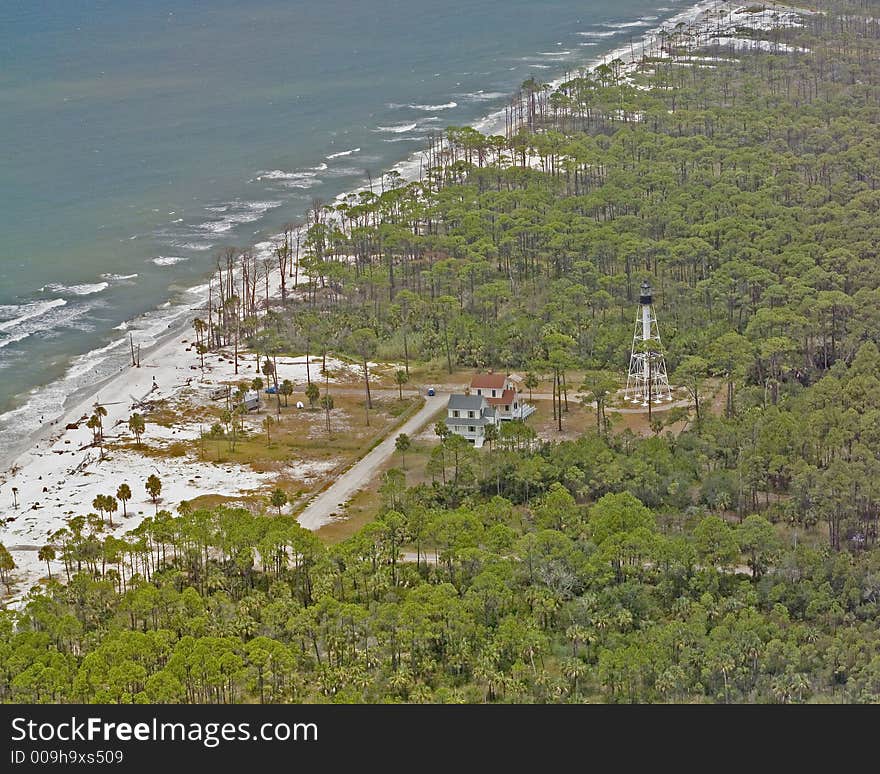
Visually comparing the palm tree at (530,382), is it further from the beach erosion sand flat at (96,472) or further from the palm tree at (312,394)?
the beach erosion sand flat at (96,472)

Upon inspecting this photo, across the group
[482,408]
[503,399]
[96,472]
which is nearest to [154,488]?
[96,472]

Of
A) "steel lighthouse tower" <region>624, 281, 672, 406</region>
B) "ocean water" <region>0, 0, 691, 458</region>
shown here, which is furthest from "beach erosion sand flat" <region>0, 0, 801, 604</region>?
"steel lighthouse tower" <region>624, 281, 672, 406</region>

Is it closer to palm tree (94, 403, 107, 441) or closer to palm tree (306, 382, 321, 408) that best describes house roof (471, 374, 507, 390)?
palm tree (306, 382, 321, 408)


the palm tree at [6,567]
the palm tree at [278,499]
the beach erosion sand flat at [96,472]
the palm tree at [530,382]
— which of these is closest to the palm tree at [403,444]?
the beach erosion sand flat at [96,472]

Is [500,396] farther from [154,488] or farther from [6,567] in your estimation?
[6,567]

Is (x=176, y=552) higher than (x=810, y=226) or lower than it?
lower

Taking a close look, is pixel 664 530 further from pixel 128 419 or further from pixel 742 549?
pixel 128 419
